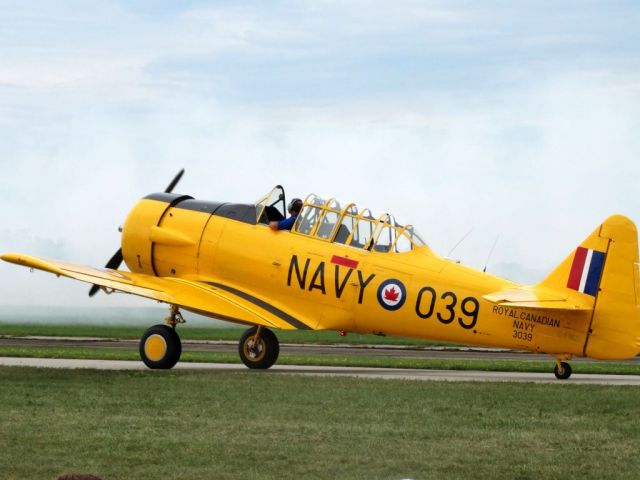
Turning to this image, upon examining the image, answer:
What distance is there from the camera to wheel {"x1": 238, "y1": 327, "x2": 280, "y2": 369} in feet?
66.4

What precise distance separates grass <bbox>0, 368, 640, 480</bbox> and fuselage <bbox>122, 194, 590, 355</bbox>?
1240mm

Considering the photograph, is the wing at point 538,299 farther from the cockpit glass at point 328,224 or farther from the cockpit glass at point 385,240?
the cockpit glass at point 328,224

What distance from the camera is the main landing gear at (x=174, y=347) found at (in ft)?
65.2

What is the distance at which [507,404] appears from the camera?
14.5m

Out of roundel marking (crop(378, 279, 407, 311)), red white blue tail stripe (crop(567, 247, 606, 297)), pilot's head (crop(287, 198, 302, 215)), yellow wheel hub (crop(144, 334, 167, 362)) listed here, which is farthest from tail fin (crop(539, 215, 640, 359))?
yellow wheel hub (crop(144, 334, 167, 362))

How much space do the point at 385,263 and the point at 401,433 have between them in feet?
24.1

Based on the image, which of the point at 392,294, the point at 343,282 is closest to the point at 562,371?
the point at 392,294

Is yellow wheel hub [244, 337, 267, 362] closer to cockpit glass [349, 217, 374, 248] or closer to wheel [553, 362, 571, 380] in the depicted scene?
cockpit glass [349, 217, 374, 248]

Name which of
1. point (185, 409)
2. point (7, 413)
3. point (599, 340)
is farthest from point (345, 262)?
point (7, 413)

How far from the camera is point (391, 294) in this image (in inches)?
739

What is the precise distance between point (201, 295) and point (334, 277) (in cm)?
266

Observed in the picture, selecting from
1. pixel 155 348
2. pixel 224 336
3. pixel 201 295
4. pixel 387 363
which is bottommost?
pixel 224 336

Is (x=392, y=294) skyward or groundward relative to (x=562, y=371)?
skyward

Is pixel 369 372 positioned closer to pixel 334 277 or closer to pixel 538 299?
pixel 334 277
